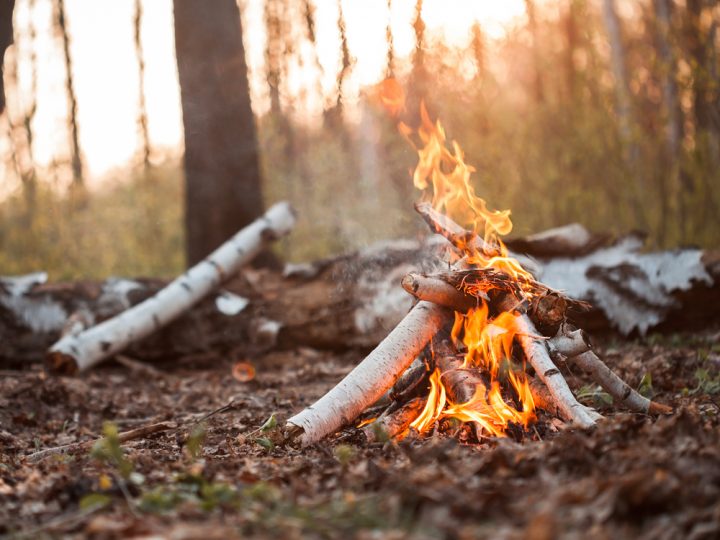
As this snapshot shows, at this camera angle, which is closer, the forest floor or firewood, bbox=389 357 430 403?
the forest floor

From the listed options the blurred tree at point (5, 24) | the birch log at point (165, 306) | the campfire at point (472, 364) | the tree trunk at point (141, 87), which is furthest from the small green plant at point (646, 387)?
the tree trunk at point (141, 87)

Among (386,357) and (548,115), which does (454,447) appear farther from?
(548,115)

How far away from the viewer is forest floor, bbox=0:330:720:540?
82.4 inches

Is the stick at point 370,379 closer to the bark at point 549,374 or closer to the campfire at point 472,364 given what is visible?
the campfire at point 472,364

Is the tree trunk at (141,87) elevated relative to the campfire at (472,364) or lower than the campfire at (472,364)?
elevated

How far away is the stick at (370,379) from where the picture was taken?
11.6 feet

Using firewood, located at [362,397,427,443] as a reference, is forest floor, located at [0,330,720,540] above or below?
above

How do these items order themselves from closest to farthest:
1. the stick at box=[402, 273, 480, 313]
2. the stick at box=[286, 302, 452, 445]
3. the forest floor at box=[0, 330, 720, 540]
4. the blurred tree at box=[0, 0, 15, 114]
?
the forest floor at box=[0, 330, 720, 540]
the stick at box=[286, 302, 452, 445]
the stick at box=[402, 273, 480, 313]
the blurred tree at box=[0, 0, 15, 114]

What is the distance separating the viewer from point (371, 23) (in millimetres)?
10055

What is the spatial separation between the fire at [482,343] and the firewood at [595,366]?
239mm

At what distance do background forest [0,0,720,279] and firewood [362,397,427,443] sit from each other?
4.28 meters

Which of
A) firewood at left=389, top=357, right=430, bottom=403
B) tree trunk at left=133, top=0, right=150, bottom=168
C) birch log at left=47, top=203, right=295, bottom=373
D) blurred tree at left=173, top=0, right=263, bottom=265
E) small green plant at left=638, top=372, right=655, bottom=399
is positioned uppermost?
tree trunk at left=133, top=0, right=150, bottom=168

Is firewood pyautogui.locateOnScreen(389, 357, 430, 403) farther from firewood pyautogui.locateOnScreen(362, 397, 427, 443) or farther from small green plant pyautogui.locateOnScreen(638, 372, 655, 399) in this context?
small green plant pyautogui.locateOnScreen(638, 372, 655, 399)

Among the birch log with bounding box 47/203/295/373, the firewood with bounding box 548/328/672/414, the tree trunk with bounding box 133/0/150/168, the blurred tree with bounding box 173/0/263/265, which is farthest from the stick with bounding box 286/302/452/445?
the tree trunk with bounding box 133/0/150/168
